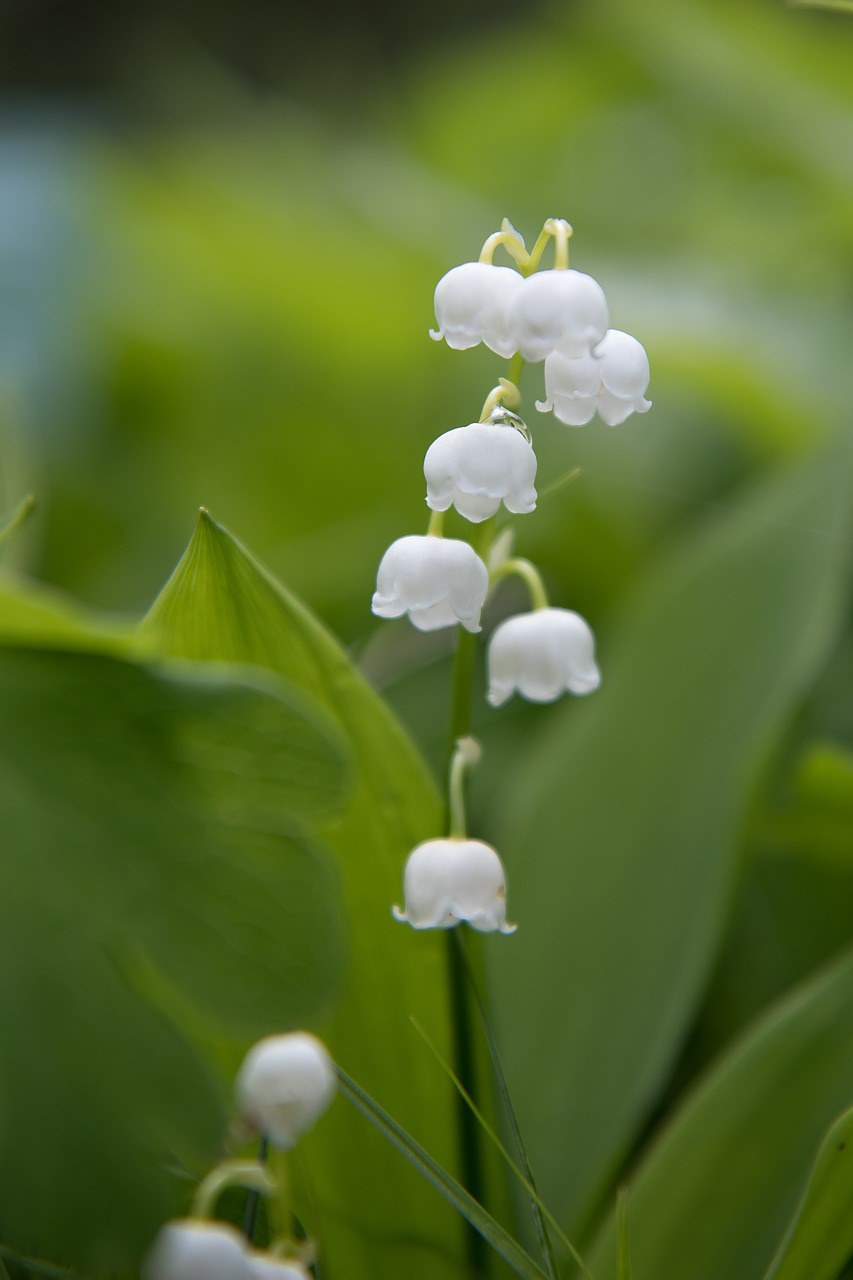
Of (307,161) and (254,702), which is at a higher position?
(307,161)

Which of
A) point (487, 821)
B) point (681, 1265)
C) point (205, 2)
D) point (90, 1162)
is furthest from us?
point (205, 2)

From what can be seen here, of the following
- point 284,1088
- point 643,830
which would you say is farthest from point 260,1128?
point 643,830

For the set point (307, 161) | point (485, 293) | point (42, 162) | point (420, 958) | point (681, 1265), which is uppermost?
point (307, 161)

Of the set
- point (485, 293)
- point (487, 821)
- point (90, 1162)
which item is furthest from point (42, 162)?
point (90, 1162)

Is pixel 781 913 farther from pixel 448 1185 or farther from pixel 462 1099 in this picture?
pixel 448 1185

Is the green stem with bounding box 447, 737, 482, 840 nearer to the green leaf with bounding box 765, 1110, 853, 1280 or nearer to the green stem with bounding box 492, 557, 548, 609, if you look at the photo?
the green stem with bounding box 492, 557, 548, 609

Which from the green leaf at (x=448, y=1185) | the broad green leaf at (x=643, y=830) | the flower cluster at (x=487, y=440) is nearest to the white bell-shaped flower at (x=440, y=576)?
the flower cluster at (x=487, y=440)

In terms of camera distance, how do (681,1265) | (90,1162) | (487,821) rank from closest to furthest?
(90,1162), (681,1265), (487,821)

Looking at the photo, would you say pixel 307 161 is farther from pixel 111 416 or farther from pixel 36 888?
pixel 36 888
